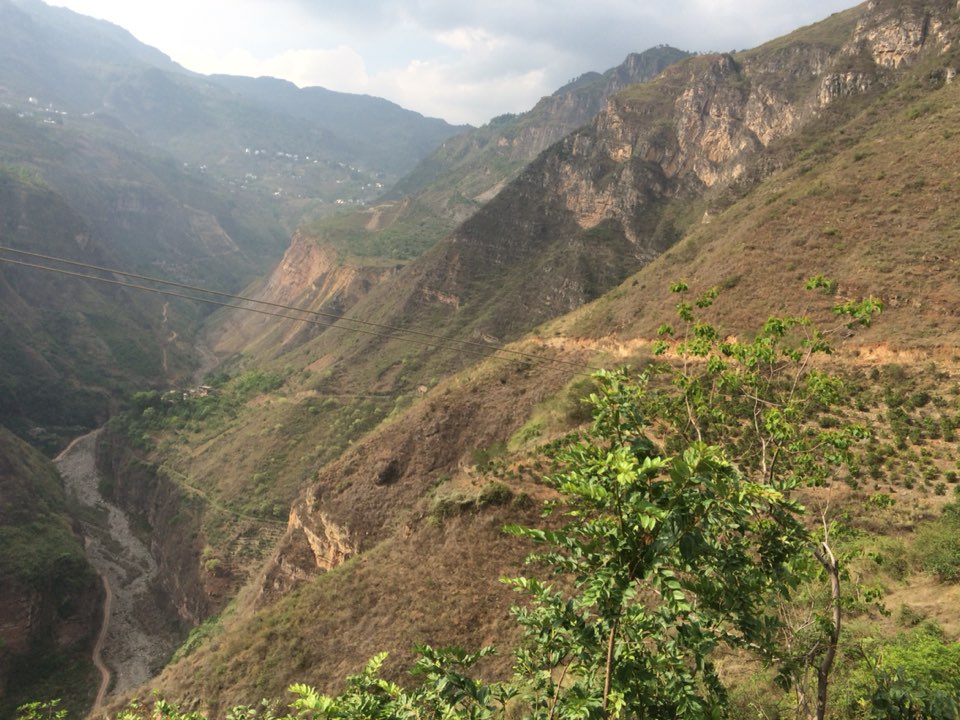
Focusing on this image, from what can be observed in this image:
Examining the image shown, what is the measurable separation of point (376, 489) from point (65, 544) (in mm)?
29612

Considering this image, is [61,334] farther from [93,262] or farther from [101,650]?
[101,650]

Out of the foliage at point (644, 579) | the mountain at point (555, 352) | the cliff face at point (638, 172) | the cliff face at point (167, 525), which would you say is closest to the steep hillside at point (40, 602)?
the cliff face at point (167, 525)

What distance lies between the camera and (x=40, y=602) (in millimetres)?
38094

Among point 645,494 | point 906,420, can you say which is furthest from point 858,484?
point 645,494

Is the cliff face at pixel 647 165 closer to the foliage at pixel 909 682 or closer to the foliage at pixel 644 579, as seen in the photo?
the foliage at pixel 909 682

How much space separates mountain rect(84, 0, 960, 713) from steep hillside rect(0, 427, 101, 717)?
8.43 m

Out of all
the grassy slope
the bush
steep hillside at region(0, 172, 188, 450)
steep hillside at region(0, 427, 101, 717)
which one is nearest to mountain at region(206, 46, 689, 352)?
steep hillside at region(0, 172, 188, 450)

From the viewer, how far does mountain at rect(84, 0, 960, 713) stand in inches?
808

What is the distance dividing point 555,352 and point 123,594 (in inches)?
1620

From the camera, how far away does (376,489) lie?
31656 mm

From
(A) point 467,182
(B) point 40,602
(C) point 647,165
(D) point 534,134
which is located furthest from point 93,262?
(D) point 534,134

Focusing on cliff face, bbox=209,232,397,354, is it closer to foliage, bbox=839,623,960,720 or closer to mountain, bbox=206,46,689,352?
mountain, bbox=206,46,689,352

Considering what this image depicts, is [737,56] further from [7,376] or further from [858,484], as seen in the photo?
[7,376]

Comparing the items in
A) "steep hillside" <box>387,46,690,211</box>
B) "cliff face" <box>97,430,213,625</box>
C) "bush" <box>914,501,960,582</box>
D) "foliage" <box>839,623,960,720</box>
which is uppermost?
"steep hillside" <box>387,46,690,211</box>
